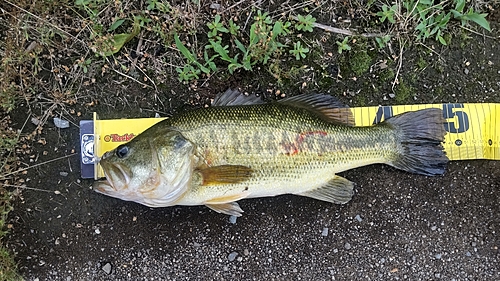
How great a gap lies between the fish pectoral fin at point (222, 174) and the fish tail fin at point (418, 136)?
3.67ft

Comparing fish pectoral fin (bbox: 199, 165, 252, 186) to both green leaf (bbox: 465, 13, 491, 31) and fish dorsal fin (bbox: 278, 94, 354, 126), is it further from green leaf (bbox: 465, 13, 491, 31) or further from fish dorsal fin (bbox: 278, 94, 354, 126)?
green leaf (bbox: 465, 13, 491, 31)

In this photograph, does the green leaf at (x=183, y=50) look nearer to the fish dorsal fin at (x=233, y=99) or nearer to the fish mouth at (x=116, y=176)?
the fish dorsal fin at (x=233, y=99)

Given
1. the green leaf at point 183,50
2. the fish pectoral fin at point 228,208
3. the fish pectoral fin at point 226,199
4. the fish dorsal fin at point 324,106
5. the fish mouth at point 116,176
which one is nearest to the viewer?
the fish mouth at point 116,176

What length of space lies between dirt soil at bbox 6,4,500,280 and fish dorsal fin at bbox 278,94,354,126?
0.92ft

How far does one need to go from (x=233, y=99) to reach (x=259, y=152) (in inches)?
17.9

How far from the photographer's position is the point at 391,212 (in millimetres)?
3518

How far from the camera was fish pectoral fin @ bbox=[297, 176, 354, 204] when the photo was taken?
10.6ft

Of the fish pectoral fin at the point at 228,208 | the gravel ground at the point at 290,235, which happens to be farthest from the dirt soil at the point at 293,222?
the fish pectoral fin at the point at 228,208

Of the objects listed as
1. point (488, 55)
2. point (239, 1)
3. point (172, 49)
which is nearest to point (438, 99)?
point (488, 55)

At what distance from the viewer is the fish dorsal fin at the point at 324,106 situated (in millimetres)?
3227

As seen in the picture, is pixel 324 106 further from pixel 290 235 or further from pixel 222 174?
pixel 290 235

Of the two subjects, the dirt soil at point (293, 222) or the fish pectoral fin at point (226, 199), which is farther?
the dirt soil at point (293, 222)

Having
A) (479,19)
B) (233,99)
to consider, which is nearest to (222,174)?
(233,99)

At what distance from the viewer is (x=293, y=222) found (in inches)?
138
